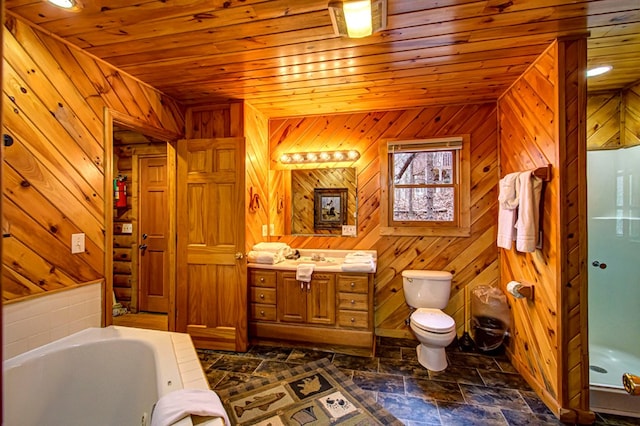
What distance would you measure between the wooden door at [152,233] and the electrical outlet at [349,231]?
90.8 inches

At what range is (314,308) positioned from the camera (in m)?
2.91

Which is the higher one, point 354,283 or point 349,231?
point 349,231

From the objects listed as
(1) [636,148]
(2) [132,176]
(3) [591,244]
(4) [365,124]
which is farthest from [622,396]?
(2) [132,176]

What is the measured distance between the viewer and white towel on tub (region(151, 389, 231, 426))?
1211 millimetres

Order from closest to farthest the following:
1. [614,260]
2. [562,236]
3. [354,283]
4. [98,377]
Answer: [98,377] → [562,236] → [614,260] → [354,283]

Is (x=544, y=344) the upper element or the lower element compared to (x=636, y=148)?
lower

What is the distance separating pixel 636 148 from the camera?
8.08 feet

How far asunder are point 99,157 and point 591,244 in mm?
4035

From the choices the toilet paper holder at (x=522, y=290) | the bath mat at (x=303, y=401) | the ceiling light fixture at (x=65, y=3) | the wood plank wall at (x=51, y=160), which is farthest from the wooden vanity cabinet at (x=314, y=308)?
the ceiling light fixture at (x=65, y=3)

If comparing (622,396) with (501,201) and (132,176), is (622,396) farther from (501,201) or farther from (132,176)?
(132,176)

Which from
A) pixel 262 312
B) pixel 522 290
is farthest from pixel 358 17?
pixel 262 312

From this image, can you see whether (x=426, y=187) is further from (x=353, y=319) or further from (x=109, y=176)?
(x=109, y=176)

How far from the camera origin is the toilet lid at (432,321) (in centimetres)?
248

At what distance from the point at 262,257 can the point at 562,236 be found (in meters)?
2.41
